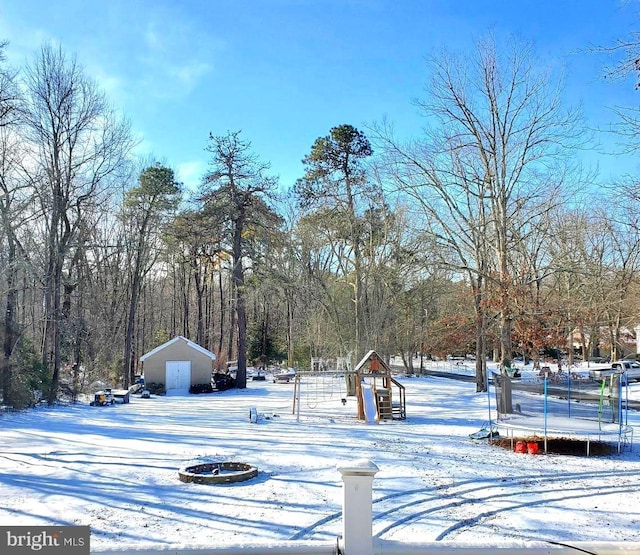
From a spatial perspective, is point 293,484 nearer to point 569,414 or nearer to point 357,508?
point 357,508

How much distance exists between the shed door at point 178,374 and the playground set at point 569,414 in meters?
20.2

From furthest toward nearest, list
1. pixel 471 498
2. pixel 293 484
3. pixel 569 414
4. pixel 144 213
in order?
pixel 144 213, pixel 569 414, pixel 293 484, pixel 471 498

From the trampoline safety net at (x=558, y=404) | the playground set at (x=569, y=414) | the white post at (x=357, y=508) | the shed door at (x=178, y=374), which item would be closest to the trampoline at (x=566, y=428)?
the playground set at (x=569, y=414)

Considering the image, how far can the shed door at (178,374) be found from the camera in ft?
99.9

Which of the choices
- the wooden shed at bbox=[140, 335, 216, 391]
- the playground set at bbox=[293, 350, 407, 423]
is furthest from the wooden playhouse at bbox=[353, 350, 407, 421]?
the wooden shed at bbox=[140, 335, 216, 391]

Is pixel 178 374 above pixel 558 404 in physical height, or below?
below

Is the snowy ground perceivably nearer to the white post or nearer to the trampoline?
the trampoline

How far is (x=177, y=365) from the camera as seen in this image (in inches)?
1208

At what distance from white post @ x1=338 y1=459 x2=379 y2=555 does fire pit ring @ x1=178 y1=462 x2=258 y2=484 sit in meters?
5.50

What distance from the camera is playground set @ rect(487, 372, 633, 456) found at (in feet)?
40.3

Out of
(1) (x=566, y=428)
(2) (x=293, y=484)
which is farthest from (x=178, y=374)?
(2) (x=293, y=484)

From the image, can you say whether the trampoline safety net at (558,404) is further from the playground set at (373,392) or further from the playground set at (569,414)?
the playground set at (373,392)

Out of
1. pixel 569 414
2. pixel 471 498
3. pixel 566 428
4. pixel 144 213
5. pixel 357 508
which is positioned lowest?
pixel 471 498

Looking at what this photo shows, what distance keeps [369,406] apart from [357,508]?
43.9ft
